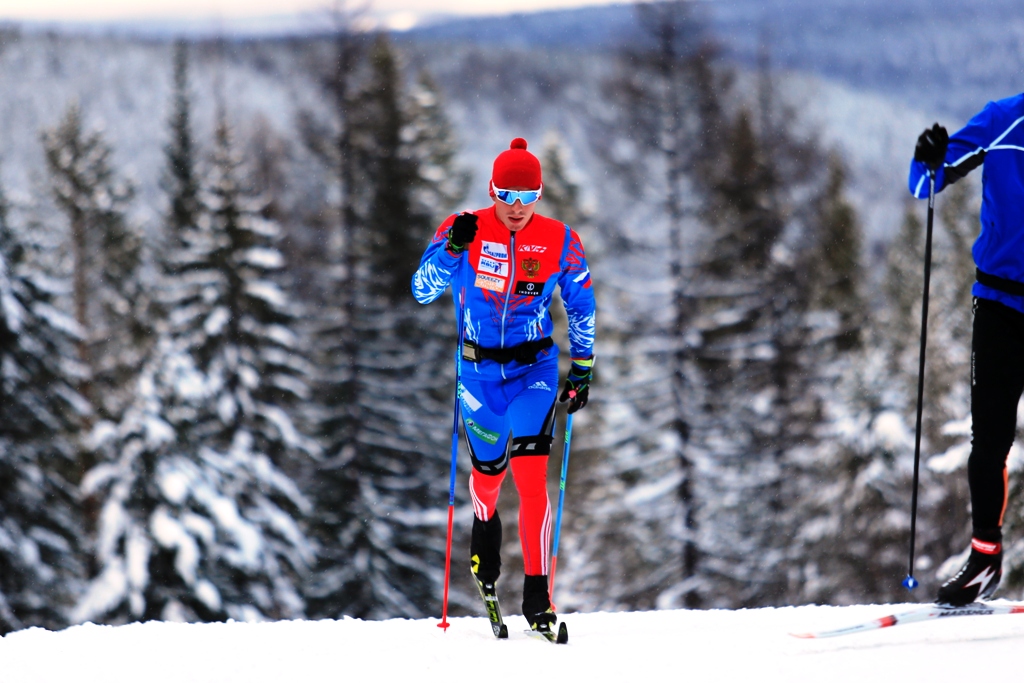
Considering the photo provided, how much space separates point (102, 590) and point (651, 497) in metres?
11.2

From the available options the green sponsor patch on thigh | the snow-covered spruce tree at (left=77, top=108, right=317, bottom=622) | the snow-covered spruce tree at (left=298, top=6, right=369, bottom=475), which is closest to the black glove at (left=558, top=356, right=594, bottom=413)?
the green sponsor patch on thigh

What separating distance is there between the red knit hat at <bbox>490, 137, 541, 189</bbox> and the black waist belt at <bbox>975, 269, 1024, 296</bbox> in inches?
97.4

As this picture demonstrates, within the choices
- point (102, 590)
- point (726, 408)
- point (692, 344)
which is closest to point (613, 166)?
point (692, 344)

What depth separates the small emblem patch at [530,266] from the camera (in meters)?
5.43

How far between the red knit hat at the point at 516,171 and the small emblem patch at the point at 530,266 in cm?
43

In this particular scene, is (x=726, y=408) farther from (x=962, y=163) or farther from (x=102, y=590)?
(x=962, y=163)

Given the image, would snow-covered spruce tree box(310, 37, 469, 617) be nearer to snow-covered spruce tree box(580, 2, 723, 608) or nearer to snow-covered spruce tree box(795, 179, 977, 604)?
snow-covered spruce tree box(580, 2, 723, 608)

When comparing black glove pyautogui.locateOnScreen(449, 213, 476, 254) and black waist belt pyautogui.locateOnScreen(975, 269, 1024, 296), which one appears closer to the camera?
black waist belt pyautogui.locateOnScreen(975, 269, 1024, 296)

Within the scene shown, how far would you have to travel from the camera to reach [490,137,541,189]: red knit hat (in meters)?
→ 5.29

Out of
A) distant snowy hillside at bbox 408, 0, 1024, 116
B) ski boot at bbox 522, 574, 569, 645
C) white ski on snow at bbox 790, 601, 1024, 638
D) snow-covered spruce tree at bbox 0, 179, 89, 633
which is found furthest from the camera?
distant snowy hillside at bbox 408, 0, 1024, 116

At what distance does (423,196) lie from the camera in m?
23.7

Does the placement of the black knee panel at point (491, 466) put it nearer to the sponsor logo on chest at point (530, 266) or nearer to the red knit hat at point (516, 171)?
the sponsor logo on chest at point (530, 266)

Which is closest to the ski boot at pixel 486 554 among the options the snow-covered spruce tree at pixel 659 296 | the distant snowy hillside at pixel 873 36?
the snow-covered spruce tree at pixel 659 296

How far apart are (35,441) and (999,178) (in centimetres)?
1872
